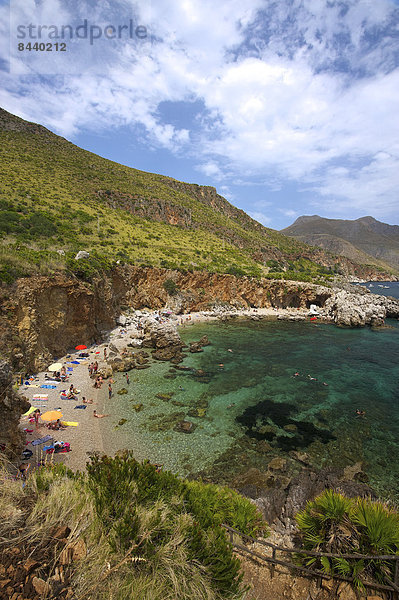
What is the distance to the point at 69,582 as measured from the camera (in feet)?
11.6

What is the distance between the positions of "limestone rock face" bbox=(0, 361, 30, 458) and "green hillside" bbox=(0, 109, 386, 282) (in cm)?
1209

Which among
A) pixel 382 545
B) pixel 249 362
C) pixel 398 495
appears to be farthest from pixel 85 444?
pixel 249 362

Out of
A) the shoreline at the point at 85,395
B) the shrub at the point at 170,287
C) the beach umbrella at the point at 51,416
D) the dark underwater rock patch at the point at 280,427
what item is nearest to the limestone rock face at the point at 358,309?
the shoreline at the point at 85,395

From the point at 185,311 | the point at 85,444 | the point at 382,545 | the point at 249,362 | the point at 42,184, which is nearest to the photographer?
the point at 382,545

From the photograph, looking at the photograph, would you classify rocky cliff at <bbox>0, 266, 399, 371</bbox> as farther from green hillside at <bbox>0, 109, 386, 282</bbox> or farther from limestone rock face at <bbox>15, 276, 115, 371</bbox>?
green hillside at <bbox>0, 109, 386, 282</bbox>

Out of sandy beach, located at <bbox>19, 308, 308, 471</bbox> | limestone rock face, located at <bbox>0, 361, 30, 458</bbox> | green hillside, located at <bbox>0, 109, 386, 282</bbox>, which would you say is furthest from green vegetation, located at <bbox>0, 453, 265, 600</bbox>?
green hillside, located at <bbox>0, 109, 386, 282</bbox>

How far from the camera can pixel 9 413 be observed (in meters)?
12.0

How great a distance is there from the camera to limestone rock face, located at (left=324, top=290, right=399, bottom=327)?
162 feet

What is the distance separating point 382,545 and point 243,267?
63.4 m

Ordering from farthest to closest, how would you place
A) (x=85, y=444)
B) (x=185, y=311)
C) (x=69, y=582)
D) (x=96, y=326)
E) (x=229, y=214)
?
(x=229, y=214)
(x=185, y=311)
(x=96, y=326)
(x=85, y=444)
(x=69, y=582)

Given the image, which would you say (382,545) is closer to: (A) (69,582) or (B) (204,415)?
(A) (69,582)

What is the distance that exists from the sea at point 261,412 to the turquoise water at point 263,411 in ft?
0.21

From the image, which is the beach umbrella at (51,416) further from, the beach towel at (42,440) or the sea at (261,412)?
the sea at (261,412)

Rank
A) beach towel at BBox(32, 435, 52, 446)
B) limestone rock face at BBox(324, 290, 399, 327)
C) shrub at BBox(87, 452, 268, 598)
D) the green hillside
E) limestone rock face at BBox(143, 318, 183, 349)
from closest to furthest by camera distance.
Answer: shrub at BBox(87, 452, 268, 598)
beach towel at BBox(32, 435, 52, 446)
limestone rock face at BBox(143, 318, 183, 349)
the green hillside
limestone rock face at BBox(324, 290, 399, 327)
